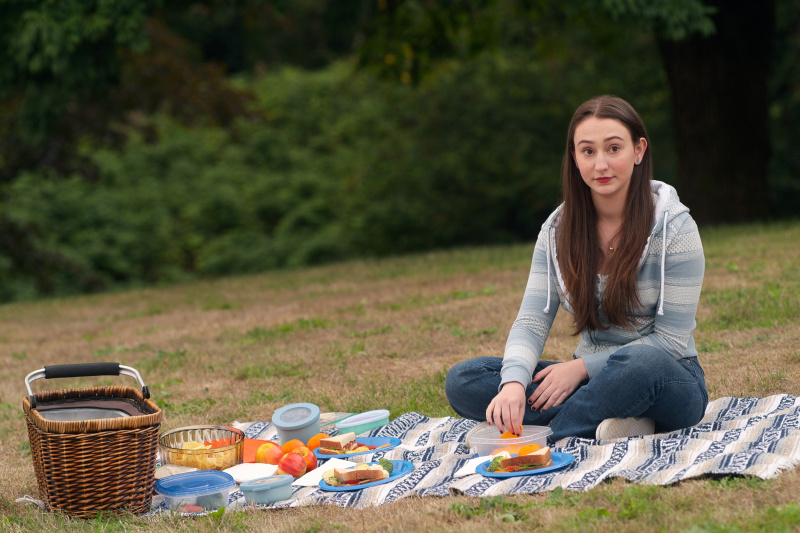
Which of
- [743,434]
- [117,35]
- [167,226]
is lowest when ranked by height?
[167,226]

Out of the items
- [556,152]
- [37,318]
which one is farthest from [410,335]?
[556,152]

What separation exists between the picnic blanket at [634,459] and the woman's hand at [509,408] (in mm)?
195

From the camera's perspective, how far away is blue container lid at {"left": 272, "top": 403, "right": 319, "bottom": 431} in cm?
413

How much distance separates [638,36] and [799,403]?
1363cm

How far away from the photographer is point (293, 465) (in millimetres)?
3670

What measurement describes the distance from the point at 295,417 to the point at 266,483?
837 millimetres

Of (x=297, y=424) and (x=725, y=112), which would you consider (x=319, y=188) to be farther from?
(x=297, y=424)

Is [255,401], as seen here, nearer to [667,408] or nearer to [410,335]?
[410,335]

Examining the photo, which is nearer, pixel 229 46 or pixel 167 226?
pixel 167 226

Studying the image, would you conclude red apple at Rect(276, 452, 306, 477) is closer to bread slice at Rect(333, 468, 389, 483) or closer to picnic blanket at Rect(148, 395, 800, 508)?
picnic blanket at Rect(148, 395, 800, 508)

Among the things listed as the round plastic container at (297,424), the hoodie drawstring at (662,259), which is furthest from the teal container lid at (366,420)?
the hoodie drawstring at (662,259)

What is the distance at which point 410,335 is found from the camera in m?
6.73

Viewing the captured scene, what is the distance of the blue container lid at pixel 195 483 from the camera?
342 centimetres

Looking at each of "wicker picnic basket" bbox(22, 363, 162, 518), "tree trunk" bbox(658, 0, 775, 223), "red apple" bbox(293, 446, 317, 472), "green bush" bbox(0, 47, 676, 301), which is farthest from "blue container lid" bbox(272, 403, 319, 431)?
"green bush" bbox(0, 47, 676, 301)
